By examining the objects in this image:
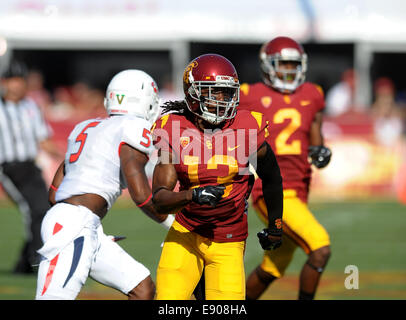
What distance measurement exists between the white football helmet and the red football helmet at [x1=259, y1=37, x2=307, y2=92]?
54.4 inches

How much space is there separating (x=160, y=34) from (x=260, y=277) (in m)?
11.0

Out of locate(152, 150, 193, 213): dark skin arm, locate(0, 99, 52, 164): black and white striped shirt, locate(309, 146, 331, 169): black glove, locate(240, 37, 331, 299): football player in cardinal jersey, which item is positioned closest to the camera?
locate(152, 150, 193, 213): dark skin arm

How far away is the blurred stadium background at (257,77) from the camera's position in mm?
7711

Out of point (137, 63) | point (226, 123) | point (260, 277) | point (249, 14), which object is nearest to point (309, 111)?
point (260, 277)

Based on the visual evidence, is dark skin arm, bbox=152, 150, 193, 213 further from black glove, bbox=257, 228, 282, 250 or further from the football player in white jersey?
black glove, bbox=257, 228, 282, 250

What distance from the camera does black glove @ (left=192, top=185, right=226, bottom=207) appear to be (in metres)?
3.48

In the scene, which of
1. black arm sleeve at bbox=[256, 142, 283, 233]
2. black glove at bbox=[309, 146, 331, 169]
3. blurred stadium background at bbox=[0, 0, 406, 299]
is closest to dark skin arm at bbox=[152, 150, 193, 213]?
black arm sleeve at bbox=[256, 142, 283, 233]

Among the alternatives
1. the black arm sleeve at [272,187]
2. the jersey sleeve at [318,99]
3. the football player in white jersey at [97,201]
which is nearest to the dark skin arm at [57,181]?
the football player in white jersey at [97,201]

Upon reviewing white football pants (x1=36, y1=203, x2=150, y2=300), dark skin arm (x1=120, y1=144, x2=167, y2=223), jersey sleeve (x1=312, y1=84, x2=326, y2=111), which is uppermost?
jersey sleeve (x1=312, y1=84, x2=326, y2=111)

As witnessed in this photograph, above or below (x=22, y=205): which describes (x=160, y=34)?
above

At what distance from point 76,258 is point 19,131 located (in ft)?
12.0

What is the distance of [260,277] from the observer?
538 centimetres

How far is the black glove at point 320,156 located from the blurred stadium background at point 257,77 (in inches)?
47.2

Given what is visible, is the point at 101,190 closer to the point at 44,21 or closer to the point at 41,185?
the point at 41,185
